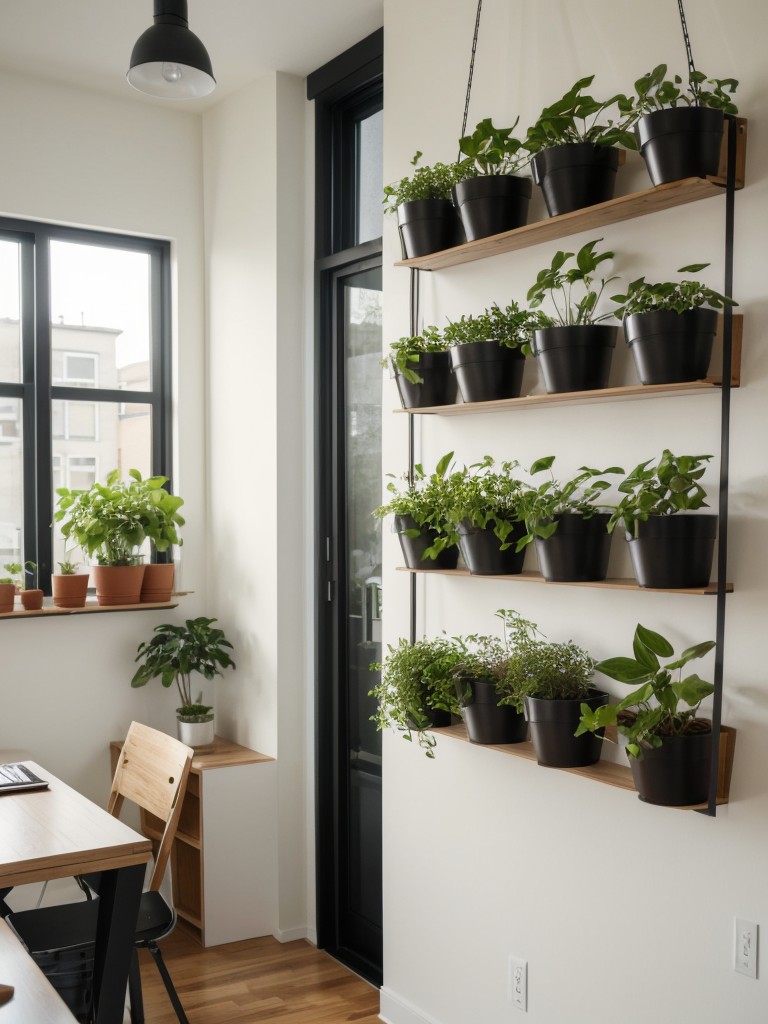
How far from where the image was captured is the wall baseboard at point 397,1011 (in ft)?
9.73

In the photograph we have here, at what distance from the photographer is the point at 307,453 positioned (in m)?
3.71

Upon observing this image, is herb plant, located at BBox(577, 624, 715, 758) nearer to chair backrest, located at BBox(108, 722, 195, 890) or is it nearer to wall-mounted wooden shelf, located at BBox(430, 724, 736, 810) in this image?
wall-mounted wooden shelf, located at BBox(430, 724, 736, 810)

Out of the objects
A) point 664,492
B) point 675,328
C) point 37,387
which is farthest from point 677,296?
point 37,387

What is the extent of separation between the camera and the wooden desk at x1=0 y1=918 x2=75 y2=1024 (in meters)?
1.51

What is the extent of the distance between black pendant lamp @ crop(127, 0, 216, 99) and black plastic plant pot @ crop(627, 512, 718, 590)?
1.40 metres

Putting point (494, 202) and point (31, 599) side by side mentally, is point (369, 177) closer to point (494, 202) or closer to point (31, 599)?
point (494, 202)

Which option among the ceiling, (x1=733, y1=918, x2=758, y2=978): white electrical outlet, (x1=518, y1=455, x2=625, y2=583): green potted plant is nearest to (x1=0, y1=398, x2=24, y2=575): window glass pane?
the ceiling

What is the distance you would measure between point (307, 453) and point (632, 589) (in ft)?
6.03

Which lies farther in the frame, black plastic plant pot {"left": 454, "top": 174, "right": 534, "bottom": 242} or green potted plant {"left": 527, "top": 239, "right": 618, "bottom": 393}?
black plastic plant pot {"left": 454, "top": 174, "right": 534, "bottom": 242}

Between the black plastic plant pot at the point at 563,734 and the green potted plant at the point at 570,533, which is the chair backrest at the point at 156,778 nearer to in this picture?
the black plastic plant pot at the point at 563,734

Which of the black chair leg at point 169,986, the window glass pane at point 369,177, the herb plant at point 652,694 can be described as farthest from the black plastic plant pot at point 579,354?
the black chair leg at point 169,986

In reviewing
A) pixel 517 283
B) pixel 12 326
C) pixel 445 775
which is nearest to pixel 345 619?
pixel 445 775

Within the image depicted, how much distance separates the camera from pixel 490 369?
2494 millimetres

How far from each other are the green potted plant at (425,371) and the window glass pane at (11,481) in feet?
5.99
